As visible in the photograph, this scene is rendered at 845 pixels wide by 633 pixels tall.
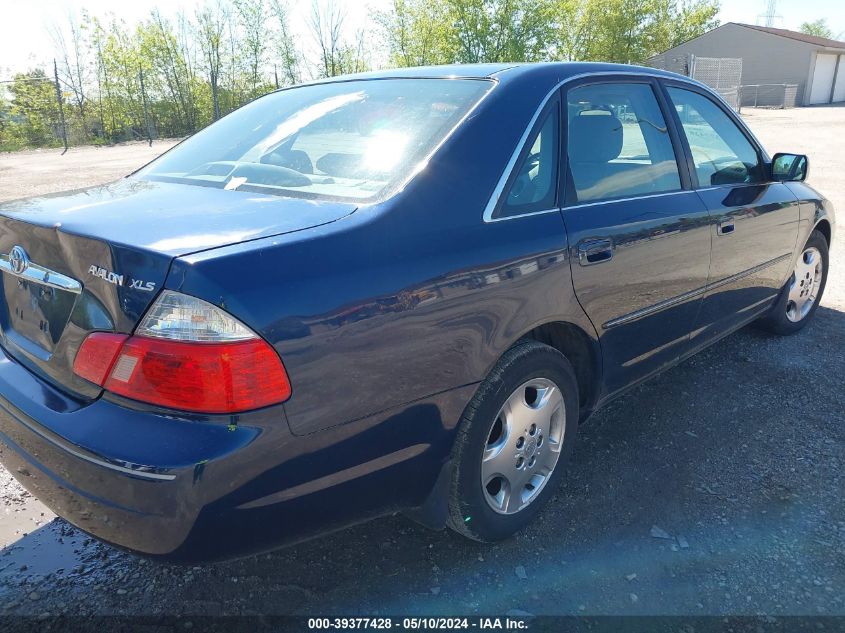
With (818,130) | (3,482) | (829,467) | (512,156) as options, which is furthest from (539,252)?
(818,130)

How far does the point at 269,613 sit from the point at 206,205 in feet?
4.37

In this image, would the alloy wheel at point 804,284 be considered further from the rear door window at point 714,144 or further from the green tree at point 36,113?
the green tree at point 36,113

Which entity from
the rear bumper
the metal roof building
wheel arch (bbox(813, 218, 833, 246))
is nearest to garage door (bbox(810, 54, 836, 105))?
the metal roof building

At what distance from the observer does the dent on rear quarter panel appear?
1.60 meters

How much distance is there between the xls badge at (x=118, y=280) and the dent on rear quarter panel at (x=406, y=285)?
9 centimetres

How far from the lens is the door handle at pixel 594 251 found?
2.40m

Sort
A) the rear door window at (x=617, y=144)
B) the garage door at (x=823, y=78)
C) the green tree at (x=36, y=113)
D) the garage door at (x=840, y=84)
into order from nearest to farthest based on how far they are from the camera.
→ the rear door window at (x=617, y=144) < the green tree at (x=36, y=113) < the garage door at (x=823, y=78) < the garage door at (x=840, y=84)

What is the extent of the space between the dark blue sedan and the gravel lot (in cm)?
21

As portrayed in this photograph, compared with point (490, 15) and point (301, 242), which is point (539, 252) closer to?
point (301, 242)

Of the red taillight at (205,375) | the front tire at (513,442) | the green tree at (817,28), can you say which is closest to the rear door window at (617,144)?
the front tire at (513,442)

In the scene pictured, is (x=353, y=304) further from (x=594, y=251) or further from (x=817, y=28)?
(x=817, y=28)

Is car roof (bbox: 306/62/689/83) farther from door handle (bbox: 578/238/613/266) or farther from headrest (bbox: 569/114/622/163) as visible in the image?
door handle (bbox: 578/238/613/266)

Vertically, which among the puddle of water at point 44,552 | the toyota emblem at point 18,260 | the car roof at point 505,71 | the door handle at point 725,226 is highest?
the car roof at point 505,71

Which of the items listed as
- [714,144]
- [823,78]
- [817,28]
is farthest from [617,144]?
[817,28]
